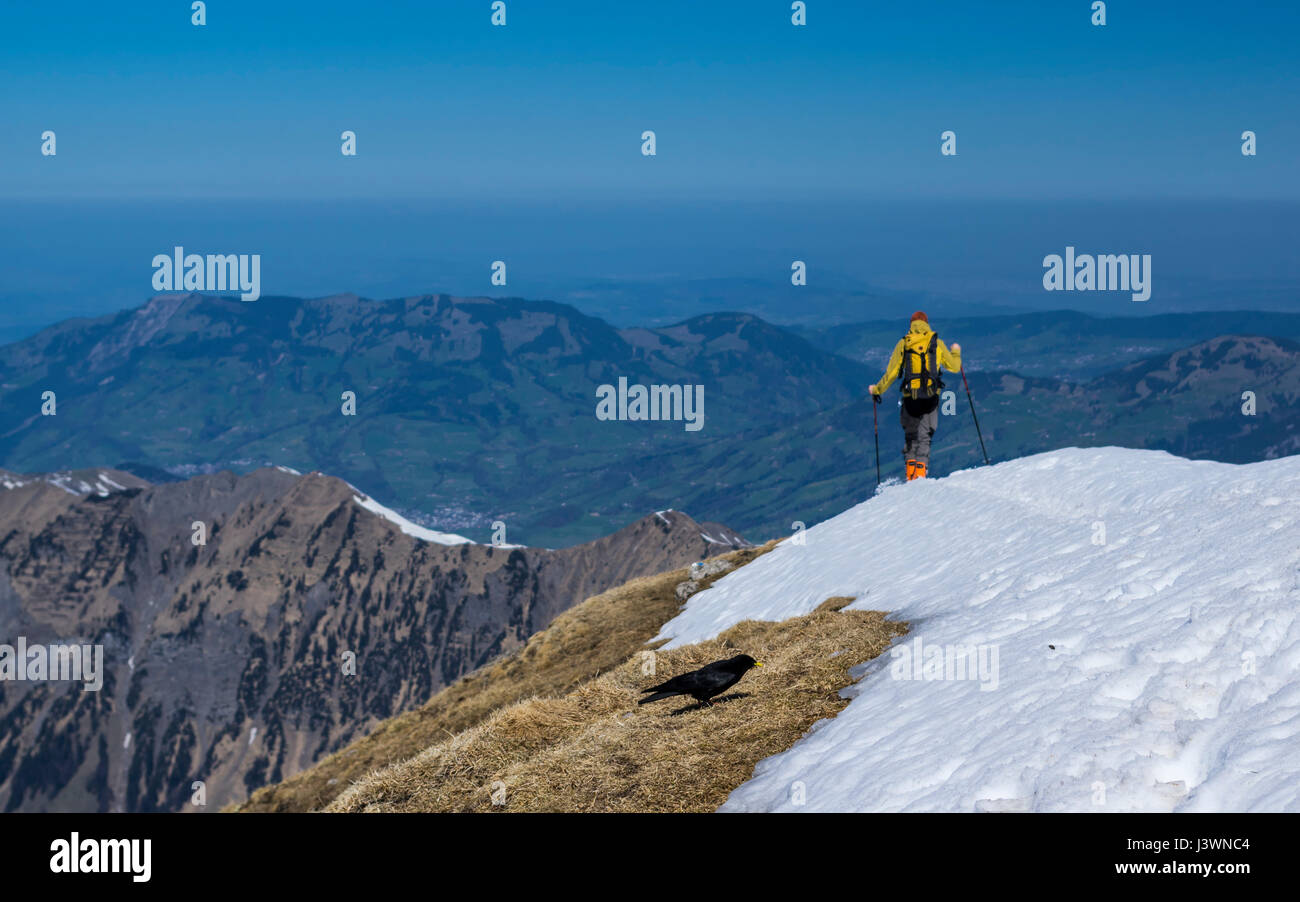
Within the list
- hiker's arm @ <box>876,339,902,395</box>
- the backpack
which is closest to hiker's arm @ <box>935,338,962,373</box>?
the backpack

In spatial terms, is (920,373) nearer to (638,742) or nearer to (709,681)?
(709,681)

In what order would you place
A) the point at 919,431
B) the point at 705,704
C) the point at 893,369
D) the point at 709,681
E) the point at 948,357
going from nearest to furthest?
the point at 709,681, the point at 705,704, the point at 948,357, the point at 893,369, the point at 919,431

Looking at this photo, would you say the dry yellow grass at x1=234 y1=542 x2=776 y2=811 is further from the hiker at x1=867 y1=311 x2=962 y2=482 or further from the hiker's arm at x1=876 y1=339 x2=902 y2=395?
the hiker's arm at x1=876 y1=339 x2=902 y2=395

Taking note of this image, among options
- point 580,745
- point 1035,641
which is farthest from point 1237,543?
point 580,745

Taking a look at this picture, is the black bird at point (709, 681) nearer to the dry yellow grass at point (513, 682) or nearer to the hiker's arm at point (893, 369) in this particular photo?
the dry yellow grass at point (513, 682)

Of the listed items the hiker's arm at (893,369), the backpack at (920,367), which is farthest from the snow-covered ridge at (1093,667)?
the hiker's arm at (893,369)

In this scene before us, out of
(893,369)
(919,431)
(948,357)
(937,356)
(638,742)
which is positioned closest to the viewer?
(638,742)

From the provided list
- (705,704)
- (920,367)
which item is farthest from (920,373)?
(705,704)
